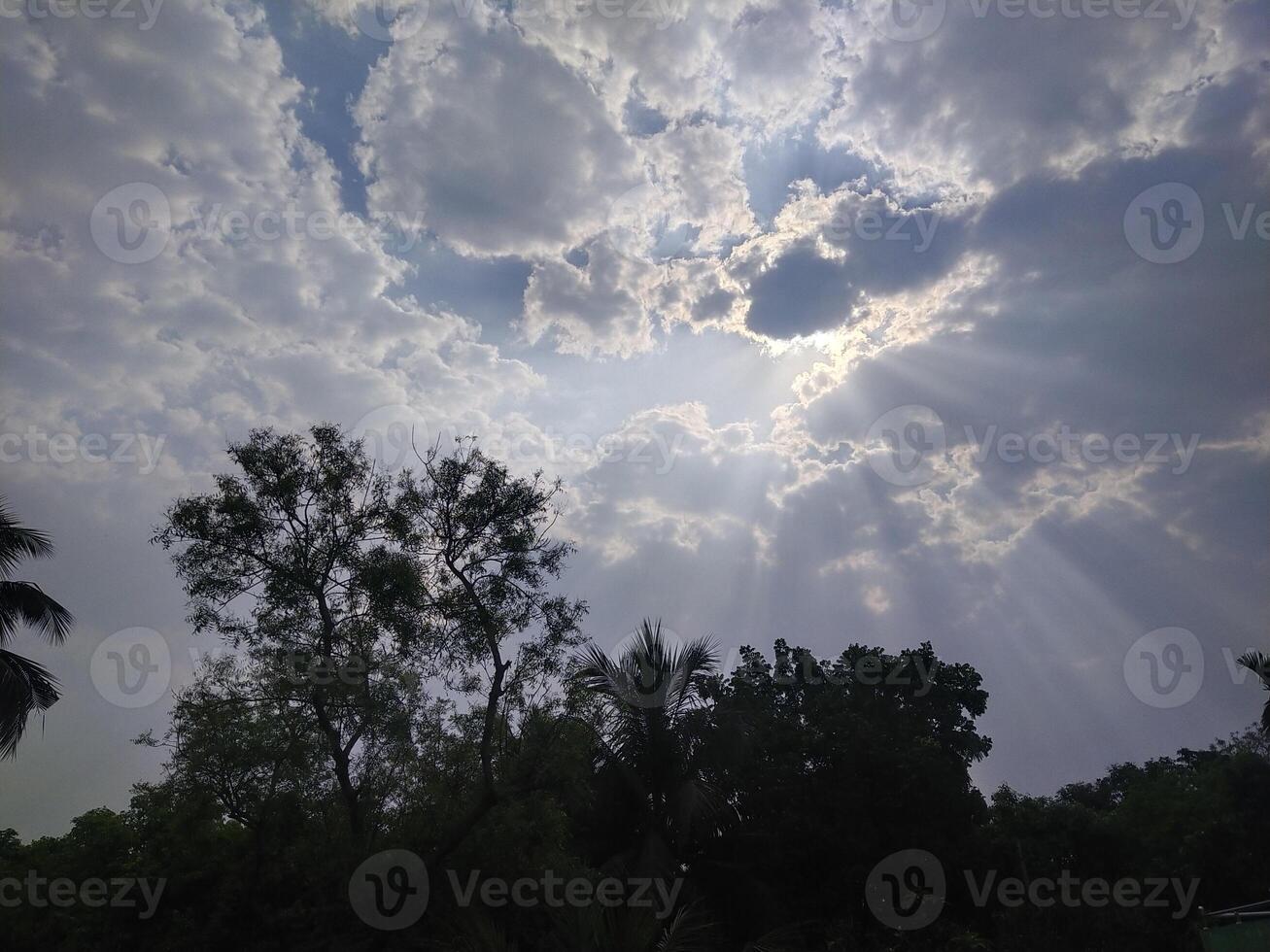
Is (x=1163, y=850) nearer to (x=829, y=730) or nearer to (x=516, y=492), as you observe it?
(x=829, y=730)

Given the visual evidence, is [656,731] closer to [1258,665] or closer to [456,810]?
[456,810]

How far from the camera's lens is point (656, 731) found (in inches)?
741

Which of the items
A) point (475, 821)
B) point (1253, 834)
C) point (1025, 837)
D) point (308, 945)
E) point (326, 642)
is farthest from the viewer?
point (1025, 837)

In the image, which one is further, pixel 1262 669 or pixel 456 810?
pixel 1262 669

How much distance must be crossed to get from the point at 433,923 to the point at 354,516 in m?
7.99

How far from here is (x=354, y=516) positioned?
16.2m

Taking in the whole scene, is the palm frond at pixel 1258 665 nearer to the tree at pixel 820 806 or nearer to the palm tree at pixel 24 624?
the tree at pixel 820 806

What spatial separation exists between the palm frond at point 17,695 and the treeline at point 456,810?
2801 millimetres

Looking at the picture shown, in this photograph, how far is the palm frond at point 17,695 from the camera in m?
14.5

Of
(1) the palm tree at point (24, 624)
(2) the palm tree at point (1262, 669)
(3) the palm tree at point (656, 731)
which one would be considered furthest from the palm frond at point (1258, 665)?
(1) the palm tree at point (24, 624)

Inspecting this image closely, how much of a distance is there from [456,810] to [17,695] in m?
8.89

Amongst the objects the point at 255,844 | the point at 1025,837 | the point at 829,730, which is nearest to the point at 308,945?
the point at 255,844

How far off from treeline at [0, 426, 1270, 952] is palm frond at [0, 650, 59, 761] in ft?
9.19

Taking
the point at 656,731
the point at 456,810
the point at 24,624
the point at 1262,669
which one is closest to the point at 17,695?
the point at 24,624
